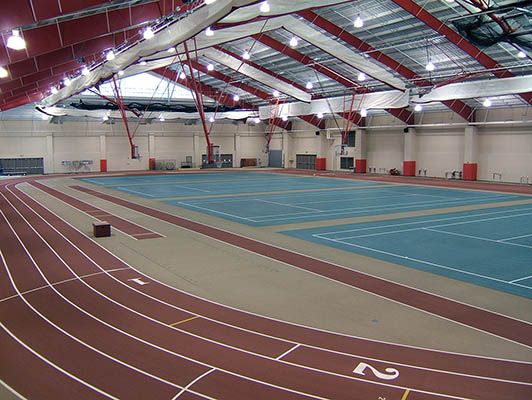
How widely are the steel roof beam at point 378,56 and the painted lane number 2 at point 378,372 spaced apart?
2427 centimetres

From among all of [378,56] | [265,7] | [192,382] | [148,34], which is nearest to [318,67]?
[378,56]

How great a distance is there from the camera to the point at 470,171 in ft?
138

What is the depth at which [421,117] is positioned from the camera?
47062 millimetres

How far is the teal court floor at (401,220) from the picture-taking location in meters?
13.6

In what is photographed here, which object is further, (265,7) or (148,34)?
(148,34)

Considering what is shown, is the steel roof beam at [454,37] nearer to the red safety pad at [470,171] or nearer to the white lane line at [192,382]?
the red safety pad at [470,171]

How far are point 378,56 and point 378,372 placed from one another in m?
31.6

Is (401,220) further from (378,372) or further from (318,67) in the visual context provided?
(318,67)

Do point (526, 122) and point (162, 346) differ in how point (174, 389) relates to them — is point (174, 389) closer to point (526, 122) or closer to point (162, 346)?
point (162, 346)

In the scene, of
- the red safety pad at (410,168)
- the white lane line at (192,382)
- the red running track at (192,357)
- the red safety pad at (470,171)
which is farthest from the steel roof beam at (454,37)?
the white lane line at (192,382)

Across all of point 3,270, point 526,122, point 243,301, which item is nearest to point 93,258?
point 3,270

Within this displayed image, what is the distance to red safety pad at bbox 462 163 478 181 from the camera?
4219cm

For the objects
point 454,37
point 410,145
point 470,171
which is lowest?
point 470,171

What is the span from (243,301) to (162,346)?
8.97ft
